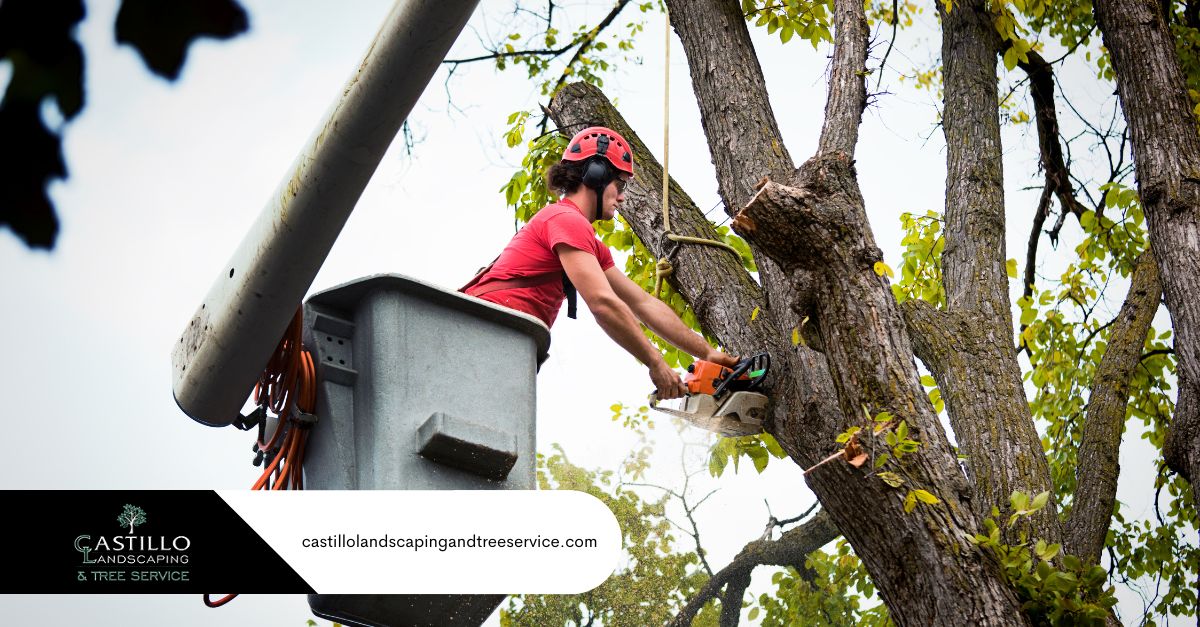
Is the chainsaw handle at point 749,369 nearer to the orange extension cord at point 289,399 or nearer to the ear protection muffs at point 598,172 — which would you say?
the ear protection muffs at point 598,172

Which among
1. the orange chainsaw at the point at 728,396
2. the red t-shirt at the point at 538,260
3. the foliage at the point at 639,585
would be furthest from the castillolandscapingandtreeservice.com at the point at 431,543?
the foliage at the point at 639,585

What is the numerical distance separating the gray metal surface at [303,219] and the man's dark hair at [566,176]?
9.16 feet

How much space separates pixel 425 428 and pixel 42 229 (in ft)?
4.09

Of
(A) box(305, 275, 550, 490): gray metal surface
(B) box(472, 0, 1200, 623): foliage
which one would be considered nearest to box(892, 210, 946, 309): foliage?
(B) box(472, 0, 1200, 623): foliage

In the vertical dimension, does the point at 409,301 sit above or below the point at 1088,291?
below

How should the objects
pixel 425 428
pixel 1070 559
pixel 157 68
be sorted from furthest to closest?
pixel 1070 559, pixel 425 428, pixel 157 68

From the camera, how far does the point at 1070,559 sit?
3.84 metres

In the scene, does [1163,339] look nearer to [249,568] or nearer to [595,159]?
[595,159]

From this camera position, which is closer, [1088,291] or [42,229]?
[42,229]

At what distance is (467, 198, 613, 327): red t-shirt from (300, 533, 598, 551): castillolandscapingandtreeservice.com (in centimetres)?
167

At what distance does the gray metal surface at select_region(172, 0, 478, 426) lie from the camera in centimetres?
185

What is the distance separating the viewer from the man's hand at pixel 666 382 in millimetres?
4633

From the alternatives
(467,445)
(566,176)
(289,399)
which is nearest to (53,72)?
(467,445)

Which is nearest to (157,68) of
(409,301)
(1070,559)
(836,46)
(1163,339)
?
(409,301)
